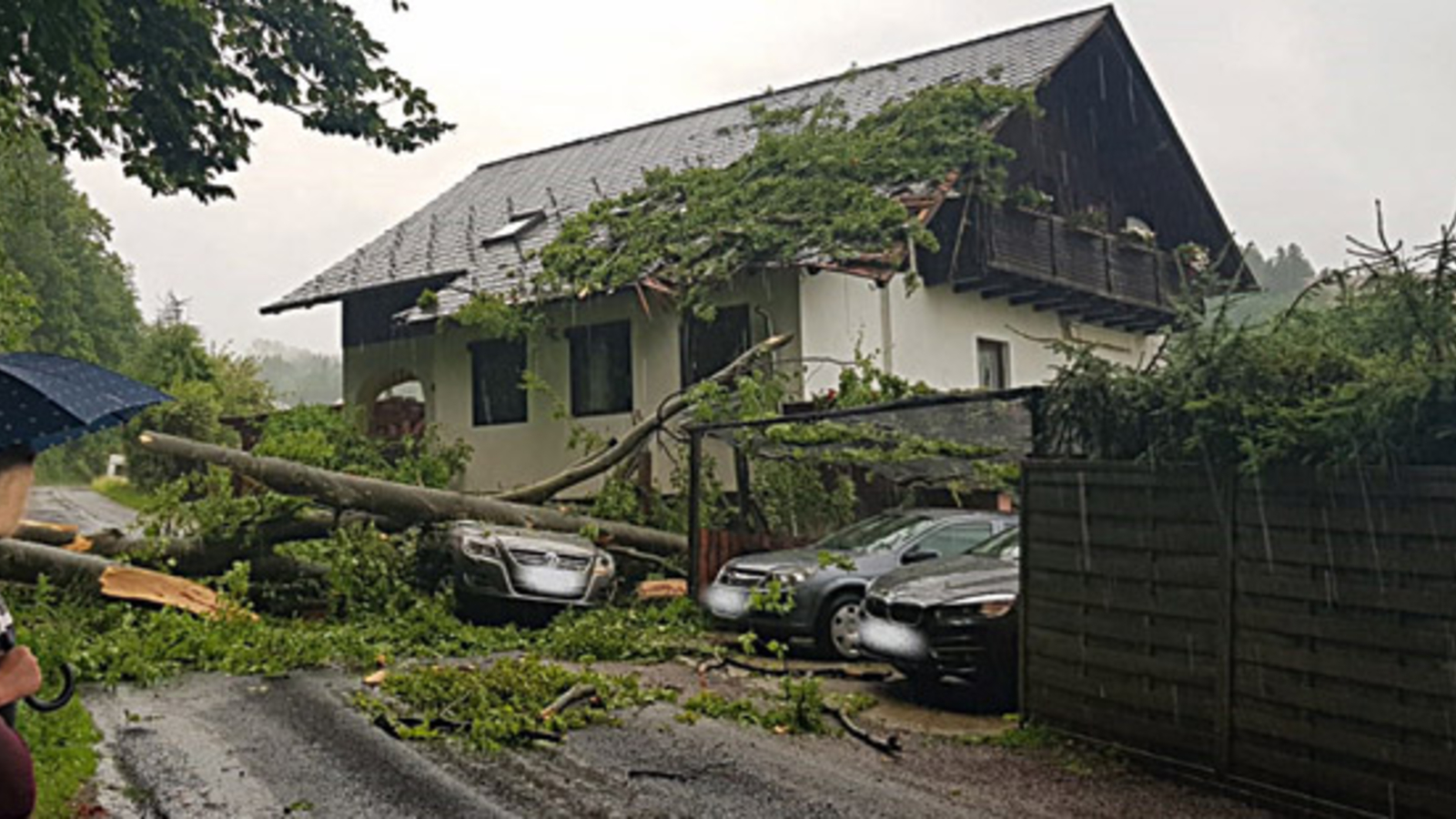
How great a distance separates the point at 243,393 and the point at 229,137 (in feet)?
94.8

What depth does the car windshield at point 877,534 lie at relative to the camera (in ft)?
41.3

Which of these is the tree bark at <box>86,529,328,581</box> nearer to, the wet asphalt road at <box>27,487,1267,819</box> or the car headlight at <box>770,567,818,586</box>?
the wet asphalt road at <box>27,487,1267,819</box>

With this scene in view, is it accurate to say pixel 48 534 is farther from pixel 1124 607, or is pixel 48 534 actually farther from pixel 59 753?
pixel 1124 607

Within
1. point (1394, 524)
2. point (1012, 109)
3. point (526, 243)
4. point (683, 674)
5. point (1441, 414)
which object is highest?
point (1012, 109)

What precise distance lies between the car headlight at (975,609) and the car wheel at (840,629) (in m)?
2.40

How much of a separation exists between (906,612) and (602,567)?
17.2ft

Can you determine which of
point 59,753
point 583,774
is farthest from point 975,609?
point 59,753

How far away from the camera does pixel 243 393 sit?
37.2 metres

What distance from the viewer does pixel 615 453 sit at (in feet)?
58.6

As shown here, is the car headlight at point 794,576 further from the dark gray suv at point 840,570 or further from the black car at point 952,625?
the black car at point 952,625

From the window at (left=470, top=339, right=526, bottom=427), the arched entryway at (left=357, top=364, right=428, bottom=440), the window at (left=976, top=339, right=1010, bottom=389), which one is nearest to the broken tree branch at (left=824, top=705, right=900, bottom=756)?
the window at (left=976, top=339, right=1010, bottom=389)

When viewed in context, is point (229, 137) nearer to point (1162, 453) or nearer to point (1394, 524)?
point (1162, 453)

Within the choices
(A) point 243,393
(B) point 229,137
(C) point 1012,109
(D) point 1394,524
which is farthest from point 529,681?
(A) point 243,393

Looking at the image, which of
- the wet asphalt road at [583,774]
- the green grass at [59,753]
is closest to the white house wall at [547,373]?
the wet asphalt road at [583,774]
